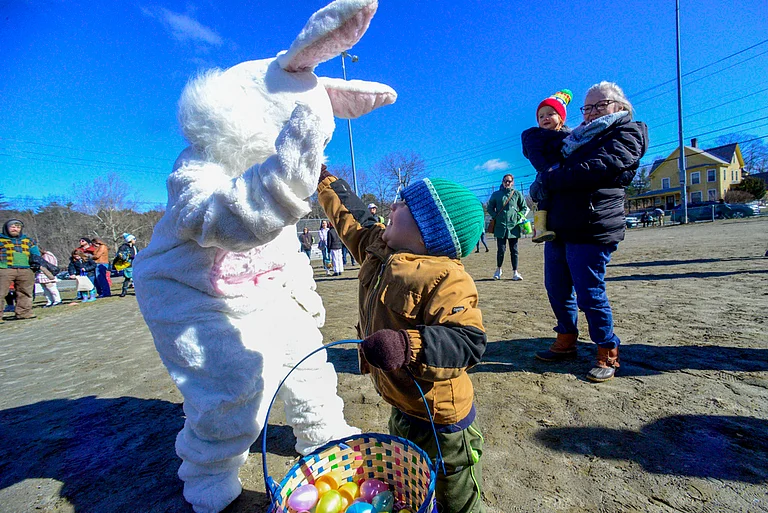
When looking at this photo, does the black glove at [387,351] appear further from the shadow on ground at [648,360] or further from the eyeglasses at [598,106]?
the eyeglasses at [598,106]

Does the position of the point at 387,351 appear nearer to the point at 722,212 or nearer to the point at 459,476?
the point at 459,476

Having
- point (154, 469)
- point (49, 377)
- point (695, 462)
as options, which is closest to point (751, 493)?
point (695, 462)

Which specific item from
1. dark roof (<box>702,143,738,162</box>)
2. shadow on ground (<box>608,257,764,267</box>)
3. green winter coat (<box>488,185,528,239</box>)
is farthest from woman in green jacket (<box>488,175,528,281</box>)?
dark roof (<box>702,143,738,162</box>)

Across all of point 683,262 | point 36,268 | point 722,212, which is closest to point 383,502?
point 683,262

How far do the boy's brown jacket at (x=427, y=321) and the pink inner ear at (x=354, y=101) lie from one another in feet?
2.21

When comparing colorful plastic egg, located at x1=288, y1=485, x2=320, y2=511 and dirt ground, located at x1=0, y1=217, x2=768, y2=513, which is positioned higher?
colorful plastic egg, located at x1=288, y1=485, x2=320, y2=511

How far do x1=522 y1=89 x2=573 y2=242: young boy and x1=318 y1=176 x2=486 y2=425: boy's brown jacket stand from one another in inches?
62.9

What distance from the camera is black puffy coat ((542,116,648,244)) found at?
7.50 feet

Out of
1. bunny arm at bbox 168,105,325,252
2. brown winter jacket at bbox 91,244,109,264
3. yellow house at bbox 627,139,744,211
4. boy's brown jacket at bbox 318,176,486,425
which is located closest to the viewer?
bunny arm at bbox 168,105,325,252

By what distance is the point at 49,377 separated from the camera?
3.69 m

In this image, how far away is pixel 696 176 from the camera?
4369 cm

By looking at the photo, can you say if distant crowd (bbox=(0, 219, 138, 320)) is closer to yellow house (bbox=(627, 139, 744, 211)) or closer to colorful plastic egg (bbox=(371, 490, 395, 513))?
colorful plastic egg (bbox=(371, 490, 395, 513))

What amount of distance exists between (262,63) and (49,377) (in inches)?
161

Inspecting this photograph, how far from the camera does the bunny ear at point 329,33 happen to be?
126cm
